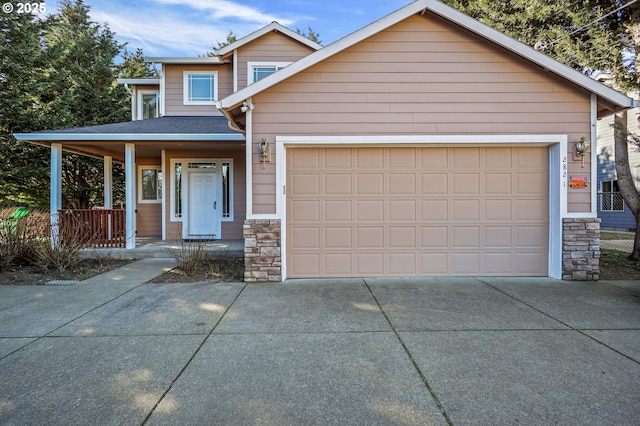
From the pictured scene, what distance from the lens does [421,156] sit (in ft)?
19.5

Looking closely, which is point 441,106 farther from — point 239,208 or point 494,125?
point 239,208

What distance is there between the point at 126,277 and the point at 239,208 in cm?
406

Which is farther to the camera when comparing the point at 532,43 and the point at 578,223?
the point at 532,43

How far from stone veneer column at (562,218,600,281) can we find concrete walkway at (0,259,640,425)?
651 millimetres

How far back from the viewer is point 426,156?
594 cm

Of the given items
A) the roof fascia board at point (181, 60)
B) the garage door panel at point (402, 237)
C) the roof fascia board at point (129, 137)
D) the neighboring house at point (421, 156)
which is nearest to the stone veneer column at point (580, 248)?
the neighboring house at point (421, 156)

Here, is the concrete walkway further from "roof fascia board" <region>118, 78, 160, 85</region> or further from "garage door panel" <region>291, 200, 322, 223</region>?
"roof fascia board" <region>118, 78, 160, 85</region>

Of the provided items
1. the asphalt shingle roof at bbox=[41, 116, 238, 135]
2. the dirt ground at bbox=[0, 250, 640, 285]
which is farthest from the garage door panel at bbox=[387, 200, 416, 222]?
the asphalt shingle roof at bbox=[41, 116, 238, 135]


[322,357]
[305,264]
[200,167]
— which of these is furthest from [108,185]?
[322,357]

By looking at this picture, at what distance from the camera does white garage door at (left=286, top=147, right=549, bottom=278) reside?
590 centimetres

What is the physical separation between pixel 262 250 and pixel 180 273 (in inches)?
75.1

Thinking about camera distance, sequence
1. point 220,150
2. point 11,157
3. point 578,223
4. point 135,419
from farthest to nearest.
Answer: point 11,157 < point 220,150 < point 578,223 < point 135,419

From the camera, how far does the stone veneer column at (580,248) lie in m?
5.61

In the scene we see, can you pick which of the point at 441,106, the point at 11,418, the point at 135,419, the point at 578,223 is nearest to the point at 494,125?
the point at 441,106
